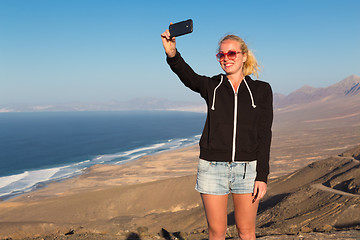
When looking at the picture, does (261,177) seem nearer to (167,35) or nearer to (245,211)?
(245,211)

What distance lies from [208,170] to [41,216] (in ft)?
67.6

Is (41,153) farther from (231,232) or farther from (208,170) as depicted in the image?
(208,170)

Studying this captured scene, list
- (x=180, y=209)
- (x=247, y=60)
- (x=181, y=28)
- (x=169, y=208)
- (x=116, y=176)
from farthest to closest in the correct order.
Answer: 1. (x=116, y=176)
2. (x=169, y=208)
3. (x=180, y=209)
4. (x=247, y=60)
5. (x=181, y=28)

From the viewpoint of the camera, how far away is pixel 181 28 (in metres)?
2.67

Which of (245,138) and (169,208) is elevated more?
(245,138)

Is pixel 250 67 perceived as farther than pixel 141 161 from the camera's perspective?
No

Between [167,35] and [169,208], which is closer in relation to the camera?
[167,35]

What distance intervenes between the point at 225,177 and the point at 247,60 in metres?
1.22

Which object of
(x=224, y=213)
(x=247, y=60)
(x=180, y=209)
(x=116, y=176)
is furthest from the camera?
(x=116, y=176)

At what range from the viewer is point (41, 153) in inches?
2537

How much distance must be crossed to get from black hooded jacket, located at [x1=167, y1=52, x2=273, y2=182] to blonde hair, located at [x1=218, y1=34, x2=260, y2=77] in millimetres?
220

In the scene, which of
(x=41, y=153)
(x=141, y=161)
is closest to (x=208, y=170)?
(x=141, y=161)

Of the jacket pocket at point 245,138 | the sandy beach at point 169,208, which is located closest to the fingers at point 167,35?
the jacket pocket at point 245,138

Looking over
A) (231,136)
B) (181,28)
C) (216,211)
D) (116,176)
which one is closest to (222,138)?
(231,136)
